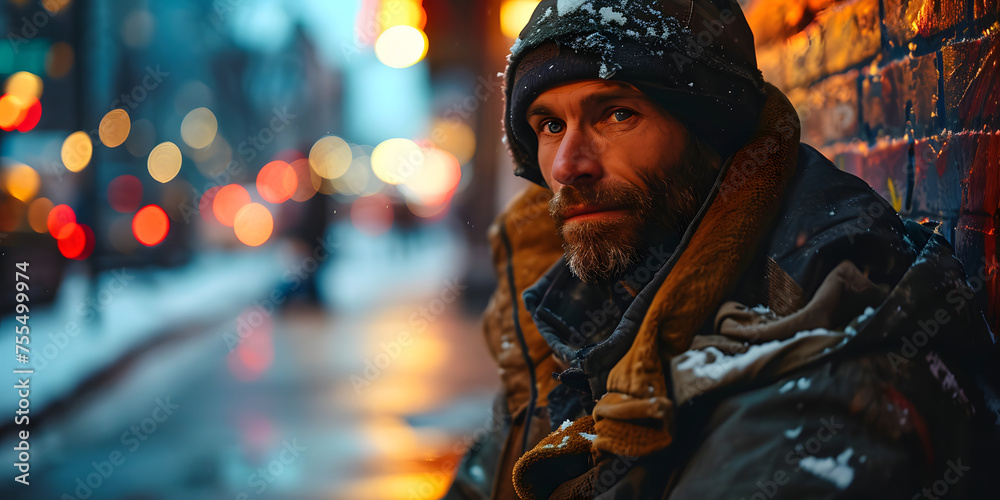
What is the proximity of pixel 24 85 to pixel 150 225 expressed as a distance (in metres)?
7.40

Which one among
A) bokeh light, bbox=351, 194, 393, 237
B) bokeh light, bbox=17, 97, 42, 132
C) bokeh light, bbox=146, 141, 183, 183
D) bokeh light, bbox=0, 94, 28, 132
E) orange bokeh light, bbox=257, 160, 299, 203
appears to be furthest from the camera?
bokeh light, bbox=351, 194, 393, 237

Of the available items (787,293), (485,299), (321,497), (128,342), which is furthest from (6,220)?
(485,299)

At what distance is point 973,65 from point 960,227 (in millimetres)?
367

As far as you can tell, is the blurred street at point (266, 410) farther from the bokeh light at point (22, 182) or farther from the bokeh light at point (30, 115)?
the bokeh light at point (30, 115)

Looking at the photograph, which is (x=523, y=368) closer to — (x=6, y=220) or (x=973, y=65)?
(x=973, y=65)

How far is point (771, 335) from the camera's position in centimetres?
111

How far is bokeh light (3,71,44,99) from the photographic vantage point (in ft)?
16.7

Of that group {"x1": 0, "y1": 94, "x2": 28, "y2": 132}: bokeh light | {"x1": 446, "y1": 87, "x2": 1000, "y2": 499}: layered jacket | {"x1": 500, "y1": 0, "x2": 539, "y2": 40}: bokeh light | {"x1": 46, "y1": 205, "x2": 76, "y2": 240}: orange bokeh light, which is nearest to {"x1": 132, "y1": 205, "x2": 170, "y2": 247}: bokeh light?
{"x1": 46, "y1": 205, "x2": 76, "y2": 240}: orange bokeh light

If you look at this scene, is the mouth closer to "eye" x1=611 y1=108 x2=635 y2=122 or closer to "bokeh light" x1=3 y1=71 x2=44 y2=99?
"eye" x1=611 y1=108 x2=635 y2=122

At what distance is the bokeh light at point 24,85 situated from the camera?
510 cm

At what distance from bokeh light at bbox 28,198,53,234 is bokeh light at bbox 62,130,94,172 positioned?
1.74 ft

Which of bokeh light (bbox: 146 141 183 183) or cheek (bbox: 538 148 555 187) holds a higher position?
bokeh light (bbox: 146 141 183 183)

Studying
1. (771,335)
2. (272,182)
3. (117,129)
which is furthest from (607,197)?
(272,182)

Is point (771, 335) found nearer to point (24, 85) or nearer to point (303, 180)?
point (24, 85)
